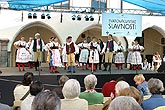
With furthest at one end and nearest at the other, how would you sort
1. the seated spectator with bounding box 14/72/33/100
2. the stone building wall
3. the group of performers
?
the stone building wall → the group of performers → the seated spectator with bounding box 14/72/33/100

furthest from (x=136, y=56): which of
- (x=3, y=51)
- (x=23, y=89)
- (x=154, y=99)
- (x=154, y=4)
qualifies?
(x=154, y=99)

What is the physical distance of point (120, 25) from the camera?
903 centimetres

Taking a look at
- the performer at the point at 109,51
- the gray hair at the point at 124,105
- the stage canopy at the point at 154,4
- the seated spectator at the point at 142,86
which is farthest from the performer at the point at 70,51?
the gray hair at the point at 124,105

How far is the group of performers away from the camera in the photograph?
9422 mm

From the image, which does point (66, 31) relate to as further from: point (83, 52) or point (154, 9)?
point (154, 9)

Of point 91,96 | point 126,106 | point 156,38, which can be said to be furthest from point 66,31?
point 126,106

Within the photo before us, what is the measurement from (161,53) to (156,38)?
2.96ft

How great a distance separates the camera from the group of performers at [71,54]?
942 centimetres

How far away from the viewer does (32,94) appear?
9.43 feet

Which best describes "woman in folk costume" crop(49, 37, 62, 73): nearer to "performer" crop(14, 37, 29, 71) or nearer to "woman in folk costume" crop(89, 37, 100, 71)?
"performer" crop(14, 37, 29, 71)

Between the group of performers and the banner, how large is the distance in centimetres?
117

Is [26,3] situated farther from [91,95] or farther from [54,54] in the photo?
[91,95]

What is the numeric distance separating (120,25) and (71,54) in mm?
1656

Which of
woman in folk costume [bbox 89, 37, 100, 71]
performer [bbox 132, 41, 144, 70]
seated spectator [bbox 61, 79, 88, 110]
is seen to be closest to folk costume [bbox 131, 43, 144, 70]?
performer [bbox 132, 41, 144, 70]
